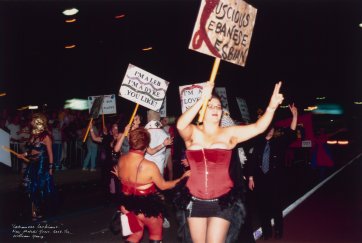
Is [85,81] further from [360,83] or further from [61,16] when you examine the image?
[360,83]

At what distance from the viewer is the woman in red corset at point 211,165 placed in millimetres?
4816

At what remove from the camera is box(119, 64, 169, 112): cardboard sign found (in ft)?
31.4

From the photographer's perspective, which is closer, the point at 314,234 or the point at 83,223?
the point at 314,234

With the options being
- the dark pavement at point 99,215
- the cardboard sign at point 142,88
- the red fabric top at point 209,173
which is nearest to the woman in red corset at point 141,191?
the red fabric top at point 209,173

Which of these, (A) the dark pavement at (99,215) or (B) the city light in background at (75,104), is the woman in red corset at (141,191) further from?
(B) the city light in background at (75,104)

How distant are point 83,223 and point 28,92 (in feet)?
57.3

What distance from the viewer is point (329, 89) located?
47.9 m

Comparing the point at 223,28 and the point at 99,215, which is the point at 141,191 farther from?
the point at 99,215

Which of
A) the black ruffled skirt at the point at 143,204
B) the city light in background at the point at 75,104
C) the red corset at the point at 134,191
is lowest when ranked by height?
the black ruffled skirt at the point at 143,204

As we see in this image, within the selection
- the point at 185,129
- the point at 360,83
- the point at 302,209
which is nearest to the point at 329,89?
the point at 360,83

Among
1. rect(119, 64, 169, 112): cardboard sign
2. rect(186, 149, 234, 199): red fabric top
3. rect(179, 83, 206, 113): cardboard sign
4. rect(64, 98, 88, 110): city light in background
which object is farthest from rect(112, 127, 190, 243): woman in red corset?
rect(64, 98, 88, 110): city light in background

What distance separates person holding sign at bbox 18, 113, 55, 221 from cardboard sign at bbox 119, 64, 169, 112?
155cm

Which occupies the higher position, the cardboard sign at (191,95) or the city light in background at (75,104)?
the city light in background at (75,104)

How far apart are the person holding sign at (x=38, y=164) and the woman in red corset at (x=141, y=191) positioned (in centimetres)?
404
